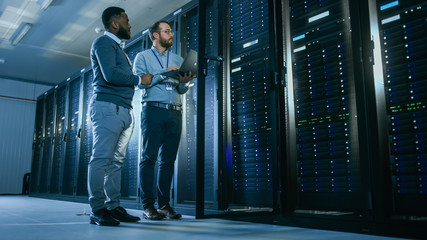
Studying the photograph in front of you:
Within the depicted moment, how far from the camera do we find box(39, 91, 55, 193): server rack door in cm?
696

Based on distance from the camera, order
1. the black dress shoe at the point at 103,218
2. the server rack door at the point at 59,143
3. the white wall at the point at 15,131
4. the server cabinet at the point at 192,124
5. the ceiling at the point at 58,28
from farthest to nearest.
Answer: the white wall at the point at 15,131
the server rack door at the point at 59,143
the ceiling at the point at 58,28
the server cabinet at the point at 192,124
the black dress shoe at the point at 103,218

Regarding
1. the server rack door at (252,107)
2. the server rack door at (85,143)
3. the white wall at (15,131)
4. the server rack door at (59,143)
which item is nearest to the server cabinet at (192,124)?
the server rack door at (252,107)

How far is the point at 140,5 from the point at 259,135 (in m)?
3.55

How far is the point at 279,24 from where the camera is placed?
102 inches

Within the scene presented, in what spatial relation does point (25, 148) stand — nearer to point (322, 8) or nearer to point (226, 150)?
point (226, 150)

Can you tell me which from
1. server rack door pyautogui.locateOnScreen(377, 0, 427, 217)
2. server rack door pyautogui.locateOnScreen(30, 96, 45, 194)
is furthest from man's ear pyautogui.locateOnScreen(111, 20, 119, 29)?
server rack door pyautogui.locateOnScreen(30, 96, 45, 194)

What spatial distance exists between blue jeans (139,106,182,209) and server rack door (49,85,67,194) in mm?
4141

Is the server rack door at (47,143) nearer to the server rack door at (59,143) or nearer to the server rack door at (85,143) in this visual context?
the server rack door at (59,143)

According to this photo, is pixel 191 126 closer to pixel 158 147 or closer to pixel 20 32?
pixel 158 147

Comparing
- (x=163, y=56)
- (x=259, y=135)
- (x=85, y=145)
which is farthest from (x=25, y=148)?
(x=259, y=135)

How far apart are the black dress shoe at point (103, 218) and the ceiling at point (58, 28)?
3.74 m

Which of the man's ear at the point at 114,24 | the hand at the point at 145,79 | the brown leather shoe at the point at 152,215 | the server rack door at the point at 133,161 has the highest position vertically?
the man's ear at the point at 114,24

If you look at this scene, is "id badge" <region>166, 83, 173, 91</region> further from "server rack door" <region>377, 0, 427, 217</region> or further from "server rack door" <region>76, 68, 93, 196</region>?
"server rack door" <region>76, 68, 93, 196</region>

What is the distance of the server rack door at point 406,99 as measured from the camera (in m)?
1.75
